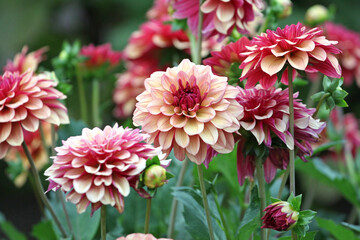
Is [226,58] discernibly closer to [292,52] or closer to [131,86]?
[292,52]

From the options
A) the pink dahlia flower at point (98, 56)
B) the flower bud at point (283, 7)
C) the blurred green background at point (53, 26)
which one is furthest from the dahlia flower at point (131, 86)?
the blurred green background at point (53, 26)

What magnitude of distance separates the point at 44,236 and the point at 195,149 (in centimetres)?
35

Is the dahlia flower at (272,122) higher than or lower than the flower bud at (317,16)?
higher

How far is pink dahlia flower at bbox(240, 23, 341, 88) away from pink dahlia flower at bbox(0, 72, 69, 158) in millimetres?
196

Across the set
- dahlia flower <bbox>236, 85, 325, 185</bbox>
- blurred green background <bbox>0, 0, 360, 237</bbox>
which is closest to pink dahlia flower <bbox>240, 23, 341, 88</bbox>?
dahlia flower <bbox>236, 85, 325, 185</bbox>

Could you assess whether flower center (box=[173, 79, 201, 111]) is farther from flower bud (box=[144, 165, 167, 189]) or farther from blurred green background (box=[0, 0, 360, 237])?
blurred green background (box=[0, 0, 360, 237])

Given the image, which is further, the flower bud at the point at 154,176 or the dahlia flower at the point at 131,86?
the dahlia flower at the point at 131,86

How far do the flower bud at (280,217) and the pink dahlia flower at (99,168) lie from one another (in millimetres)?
95

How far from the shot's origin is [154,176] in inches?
14.4

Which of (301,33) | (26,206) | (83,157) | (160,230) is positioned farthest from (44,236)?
(26,206)

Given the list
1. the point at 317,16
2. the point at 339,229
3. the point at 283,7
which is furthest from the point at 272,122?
the point at 317,16

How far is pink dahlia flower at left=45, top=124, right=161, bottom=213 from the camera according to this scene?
36 cm

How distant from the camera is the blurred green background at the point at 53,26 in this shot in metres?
1.69

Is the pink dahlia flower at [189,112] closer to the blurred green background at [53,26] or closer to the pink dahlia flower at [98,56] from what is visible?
the pink dahlia flower at [98,56]
